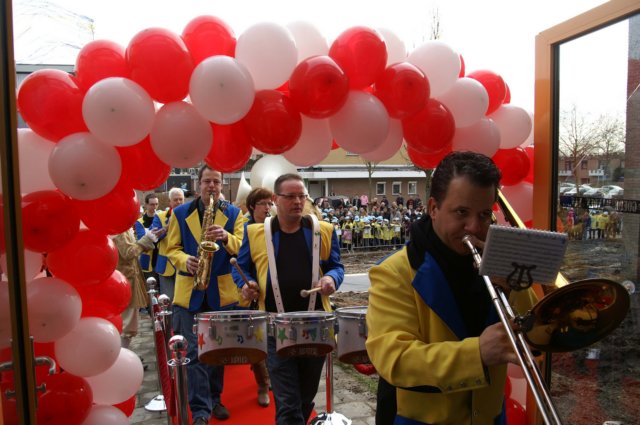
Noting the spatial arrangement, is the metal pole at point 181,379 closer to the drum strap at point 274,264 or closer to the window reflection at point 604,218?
the drum strap at point 274,264

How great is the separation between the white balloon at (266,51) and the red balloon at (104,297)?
1.56 metres

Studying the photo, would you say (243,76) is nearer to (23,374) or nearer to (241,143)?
(241,143)

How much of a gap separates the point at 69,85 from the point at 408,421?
2472mm

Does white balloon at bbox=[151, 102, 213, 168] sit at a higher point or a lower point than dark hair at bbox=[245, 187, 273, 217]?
higher

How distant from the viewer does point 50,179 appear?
9.93 feet

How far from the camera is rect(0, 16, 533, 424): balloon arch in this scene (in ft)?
9.61

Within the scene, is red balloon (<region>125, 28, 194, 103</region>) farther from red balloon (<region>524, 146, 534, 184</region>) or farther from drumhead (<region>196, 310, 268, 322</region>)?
red balloon (<region>524, 146, 534, 184</region>)

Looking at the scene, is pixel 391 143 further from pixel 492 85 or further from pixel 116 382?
pixel 116 382

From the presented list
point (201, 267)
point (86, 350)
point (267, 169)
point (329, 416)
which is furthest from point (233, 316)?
point (267, 169)

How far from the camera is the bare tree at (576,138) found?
3197mm

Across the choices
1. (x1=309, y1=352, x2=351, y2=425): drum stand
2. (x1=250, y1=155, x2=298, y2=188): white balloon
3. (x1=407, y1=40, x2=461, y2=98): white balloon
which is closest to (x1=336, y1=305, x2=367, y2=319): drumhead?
(x1=309, y1=352, x2=351, y2=425): drum stand

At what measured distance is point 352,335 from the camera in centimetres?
383

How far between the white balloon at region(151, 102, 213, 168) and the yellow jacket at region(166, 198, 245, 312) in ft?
6.00

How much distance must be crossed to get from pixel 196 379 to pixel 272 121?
2580 mm
